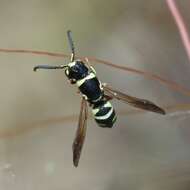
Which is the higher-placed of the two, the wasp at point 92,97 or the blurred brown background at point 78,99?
the wasp at point 92,97

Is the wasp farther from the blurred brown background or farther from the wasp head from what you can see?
the blurred brown background

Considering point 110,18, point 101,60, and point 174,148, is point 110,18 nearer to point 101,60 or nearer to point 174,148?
point 101,60

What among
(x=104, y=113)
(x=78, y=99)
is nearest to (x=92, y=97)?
(x=104, y=113)

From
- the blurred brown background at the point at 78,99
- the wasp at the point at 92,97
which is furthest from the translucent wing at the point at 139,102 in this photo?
the blurred brown background at the point at 78,99

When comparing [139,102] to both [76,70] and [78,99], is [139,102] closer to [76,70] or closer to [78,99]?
[76,70]

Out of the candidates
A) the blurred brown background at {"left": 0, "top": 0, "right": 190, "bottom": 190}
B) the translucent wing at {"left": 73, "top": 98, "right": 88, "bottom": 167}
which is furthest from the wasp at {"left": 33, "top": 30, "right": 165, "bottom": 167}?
the blurred brown background at {"left": 0, "top": 0, "right": 190, "bottom": 190}

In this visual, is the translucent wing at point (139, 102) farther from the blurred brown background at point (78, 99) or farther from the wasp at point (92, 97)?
the blurred brown background at point (78, 99)
